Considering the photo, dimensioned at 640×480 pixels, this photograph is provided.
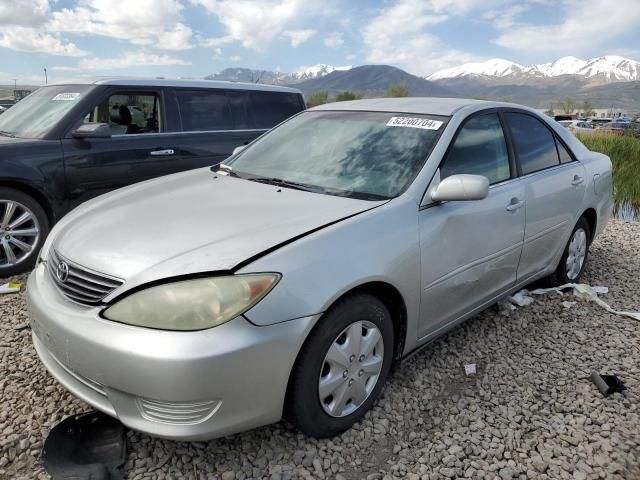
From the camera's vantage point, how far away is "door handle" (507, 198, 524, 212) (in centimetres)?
316

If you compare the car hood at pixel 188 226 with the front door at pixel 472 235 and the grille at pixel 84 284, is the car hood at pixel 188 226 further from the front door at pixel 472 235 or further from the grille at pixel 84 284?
the front door at pixel 472 235

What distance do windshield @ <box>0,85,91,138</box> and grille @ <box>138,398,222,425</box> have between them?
3469 mm

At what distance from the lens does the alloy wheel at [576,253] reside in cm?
416

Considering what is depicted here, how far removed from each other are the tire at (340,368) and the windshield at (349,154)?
64 centimetres

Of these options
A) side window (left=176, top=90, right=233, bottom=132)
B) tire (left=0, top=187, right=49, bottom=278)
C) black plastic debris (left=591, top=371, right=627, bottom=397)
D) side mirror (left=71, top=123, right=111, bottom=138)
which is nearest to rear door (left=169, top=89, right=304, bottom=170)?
side window (left=176, top=90, right=233, bottom=132)

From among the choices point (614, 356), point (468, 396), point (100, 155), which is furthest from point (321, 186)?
point (100, 155)

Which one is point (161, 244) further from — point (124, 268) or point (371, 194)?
point (371, 194)

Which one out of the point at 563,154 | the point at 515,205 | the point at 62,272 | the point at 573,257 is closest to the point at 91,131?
the point at 62,272

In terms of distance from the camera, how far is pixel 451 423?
8.41 ft

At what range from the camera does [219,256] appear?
2.01 meters

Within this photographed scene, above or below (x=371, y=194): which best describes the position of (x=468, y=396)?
below

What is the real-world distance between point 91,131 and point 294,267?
131 inches

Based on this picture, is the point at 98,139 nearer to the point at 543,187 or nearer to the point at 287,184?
the point at 287,184

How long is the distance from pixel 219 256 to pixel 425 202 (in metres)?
1.12
